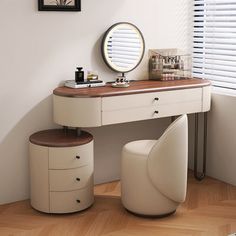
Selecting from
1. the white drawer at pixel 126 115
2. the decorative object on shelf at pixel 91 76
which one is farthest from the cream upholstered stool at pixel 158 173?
the decorative object on shelf at pixel 91 76

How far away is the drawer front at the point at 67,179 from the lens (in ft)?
11.0

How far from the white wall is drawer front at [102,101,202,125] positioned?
50 cm

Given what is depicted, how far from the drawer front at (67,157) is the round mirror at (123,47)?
79cm

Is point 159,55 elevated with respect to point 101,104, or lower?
elevated

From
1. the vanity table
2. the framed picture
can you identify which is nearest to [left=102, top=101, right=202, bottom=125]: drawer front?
the vanity table

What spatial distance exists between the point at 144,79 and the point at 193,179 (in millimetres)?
914

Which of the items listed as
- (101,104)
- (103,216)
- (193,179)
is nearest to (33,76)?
(101,104)

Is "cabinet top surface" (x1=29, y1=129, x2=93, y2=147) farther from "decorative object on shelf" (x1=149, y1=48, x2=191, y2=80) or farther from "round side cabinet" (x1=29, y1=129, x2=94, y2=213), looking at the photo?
"decorative object on shelf" (x1=149, y1=48, x2=191, y2=80)

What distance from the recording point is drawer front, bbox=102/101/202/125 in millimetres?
3418

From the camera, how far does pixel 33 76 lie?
3562 millimetres

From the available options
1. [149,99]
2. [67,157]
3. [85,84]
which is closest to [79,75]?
[85,84]

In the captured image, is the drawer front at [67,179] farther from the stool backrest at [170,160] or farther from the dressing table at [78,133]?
the stool backrest at [170,160]

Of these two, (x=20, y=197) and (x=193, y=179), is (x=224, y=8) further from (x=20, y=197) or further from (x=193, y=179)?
(x=20, y=197)

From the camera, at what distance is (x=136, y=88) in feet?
11.8
